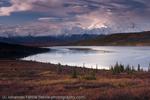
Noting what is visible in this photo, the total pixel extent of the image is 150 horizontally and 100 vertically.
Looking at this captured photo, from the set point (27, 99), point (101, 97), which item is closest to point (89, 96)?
point (101, 97)

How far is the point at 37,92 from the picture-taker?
23406 mm

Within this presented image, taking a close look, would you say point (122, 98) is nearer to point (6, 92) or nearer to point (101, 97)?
point (101, 97)

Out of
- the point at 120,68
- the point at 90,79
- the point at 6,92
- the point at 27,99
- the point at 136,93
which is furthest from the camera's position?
the point at 120,68

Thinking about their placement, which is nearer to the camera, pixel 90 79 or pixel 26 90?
pixel 26 90

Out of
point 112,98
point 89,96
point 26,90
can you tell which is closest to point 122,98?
point 112,98

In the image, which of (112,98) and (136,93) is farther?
(136,93)

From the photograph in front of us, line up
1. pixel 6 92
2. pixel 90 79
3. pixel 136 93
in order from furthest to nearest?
pixel 90 79
pixel 6 92
pixel 136 93

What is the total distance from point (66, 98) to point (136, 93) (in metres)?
4.85

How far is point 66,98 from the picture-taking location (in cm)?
2014

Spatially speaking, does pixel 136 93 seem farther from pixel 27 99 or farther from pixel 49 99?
pixel 27 99

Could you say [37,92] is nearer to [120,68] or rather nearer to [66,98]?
→ [66,98]

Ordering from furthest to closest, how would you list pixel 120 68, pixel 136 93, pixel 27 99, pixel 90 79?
pixel 120 68 < pixel 90 79 < pixel 136 93 < pixel 27 99

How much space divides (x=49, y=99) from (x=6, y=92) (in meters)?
4.56

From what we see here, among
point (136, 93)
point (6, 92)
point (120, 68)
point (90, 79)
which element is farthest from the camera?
point (120, 68)
